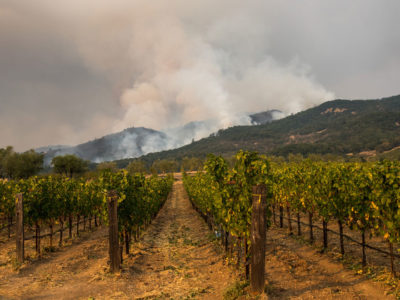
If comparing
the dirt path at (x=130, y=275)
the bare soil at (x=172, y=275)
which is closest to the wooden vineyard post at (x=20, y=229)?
the bare soil at (x=172, y=275)

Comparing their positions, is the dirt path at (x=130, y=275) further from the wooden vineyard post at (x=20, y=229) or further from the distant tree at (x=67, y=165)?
the distant tree at (x=67, y=165)

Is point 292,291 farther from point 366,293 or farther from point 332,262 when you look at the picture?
point 332,262

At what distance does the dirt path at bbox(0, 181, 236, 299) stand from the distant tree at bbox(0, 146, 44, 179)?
56.5m

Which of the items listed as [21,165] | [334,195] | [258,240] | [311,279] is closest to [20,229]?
[258,240]

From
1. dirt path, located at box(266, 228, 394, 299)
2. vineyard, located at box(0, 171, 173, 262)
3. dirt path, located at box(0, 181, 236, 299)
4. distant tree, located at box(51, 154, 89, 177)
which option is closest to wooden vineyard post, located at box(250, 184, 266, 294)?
dirt path, located at box(266, 228, 394, 299)

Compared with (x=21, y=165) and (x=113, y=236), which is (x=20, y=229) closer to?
(x=113, y=236)

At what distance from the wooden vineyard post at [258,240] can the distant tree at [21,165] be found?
215 feet

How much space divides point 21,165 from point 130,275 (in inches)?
2489

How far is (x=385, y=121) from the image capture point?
18112 cm

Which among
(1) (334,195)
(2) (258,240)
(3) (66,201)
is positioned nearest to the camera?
(2) (258,240)

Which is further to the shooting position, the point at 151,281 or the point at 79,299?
the point at 151,281

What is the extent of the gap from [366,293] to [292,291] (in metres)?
2.10

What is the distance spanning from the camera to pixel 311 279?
8.40m

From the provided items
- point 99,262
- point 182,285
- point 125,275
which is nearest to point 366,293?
point 182,285
